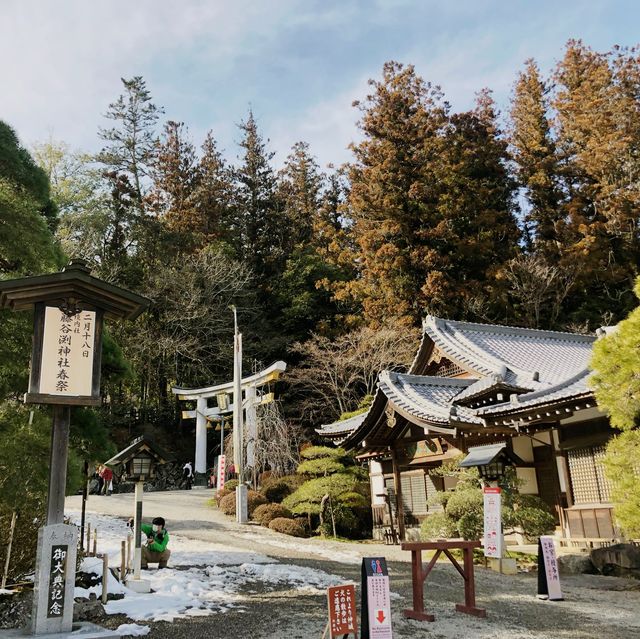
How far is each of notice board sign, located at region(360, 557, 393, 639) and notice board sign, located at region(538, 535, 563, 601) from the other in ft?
11.4

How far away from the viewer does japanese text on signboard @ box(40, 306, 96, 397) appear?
6.00m

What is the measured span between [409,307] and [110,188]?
20.6 metres

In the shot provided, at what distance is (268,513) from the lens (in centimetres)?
1695

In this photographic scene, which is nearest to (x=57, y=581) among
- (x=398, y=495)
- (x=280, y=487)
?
(x=398, y=495)

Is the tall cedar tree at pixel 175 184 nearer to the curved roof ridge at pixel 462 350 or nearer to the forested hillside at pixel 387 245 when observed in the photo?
the forested hillside at pixel 387 245

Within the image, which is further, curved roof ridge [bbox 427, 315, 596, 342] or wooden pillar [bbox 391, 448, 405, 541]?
curved roof ridge [bbox 427, 315, 596, 342]

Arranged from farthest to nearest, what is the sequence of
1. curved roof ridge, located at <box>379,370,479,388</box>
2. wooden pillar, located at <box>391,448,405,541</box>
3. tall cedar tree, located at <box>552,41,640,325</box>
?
tall cedar tree, located at <box>552,41,640,325</box>
curved roof ridge, located at <box>379,370,479,388</box>
wooden pillar, located at <box>391,448,405,541</box>

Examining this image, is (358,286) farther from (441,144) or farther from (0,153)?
(0,153)

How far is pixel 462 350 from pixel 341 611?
40.6 ft

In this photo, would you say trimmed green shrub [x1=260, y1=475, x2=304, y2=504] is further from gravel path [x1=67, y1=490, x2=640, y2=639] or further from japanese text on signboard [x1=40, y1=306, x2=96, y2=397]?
japanese text on signboard [x1=40, y1=306, x2=96, y2=397]

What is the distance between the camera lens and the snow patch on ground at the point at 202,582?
680 centimetres

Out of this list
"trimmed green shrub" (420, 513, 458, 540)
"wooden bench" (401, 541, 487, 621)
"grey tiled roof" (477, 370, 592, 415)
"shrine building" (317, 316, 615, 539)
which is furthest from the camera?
"shrine building" (317, 316, 615, 539)

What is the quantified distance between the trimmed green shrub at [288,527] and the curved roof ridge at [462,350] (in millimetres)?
6632

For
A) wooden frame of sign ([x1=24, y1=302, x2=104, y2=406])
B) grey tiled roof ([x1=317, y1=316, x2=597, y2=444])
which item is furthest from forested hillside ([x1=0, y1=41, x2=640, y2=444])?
wooden frame of sign ([x1=24, y1=302, x2=104, y2=406])
